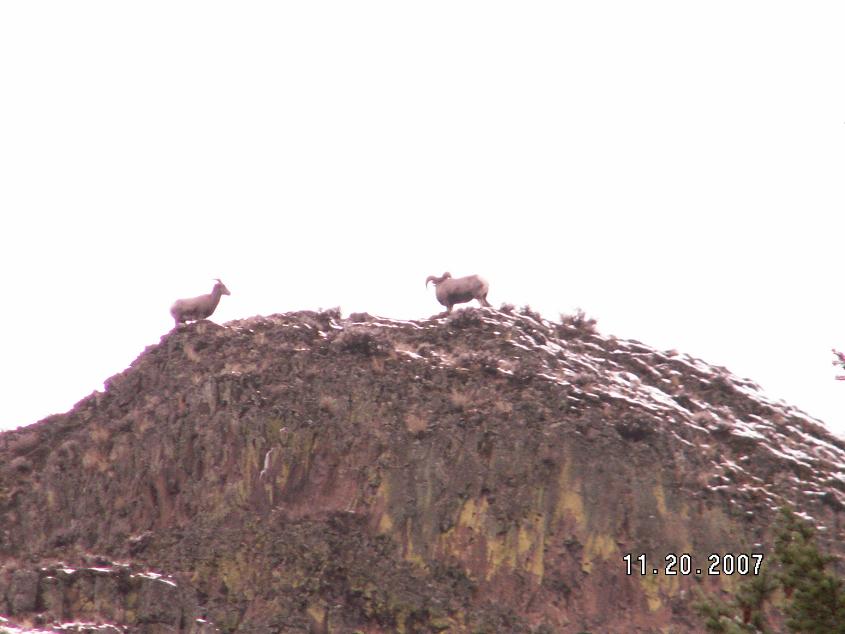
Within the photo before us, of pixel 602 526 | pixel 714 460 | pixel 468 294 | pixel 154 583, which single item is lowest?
pixel 154 583

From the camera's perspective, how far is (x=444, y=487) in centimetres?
2762

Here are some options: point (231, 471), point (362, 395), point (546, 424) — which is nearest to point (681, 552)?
point (546, 424)

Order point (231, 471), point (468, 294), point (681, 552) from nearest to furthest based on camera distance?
point (681, 552)
point (231, 471)
point (468, 294)

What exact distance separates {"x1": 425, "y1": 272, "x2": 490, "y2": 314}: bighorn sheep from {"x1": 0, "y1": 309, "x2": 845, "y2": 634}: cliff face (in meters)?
0.64

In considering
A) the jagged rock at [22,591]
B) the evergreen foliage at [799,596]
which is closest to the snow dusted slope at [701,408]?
the evergreen foliage at [799,596]

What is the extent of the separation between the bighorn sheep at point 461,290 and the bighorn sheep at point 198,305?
5972mm

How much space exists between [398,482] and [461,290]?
6106 mm

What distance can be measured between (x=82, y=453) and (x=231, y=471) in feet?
15.0

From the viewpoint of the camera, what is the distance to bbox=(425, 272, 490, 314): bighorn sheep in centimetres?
3167

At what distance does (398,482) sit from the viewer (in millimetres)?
28062

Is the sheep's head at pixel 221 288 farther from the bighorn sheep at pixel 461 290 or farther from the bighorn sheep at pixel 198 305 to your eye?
the bighorn sheep at pixel 461 290

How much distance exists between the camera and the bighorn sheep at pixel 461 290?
31672 mm

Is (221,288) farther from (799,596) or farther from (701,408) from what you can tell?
(799,596)

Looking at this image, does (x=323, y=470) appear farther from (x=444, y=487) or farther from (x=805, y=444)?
(x=805, y=444)
